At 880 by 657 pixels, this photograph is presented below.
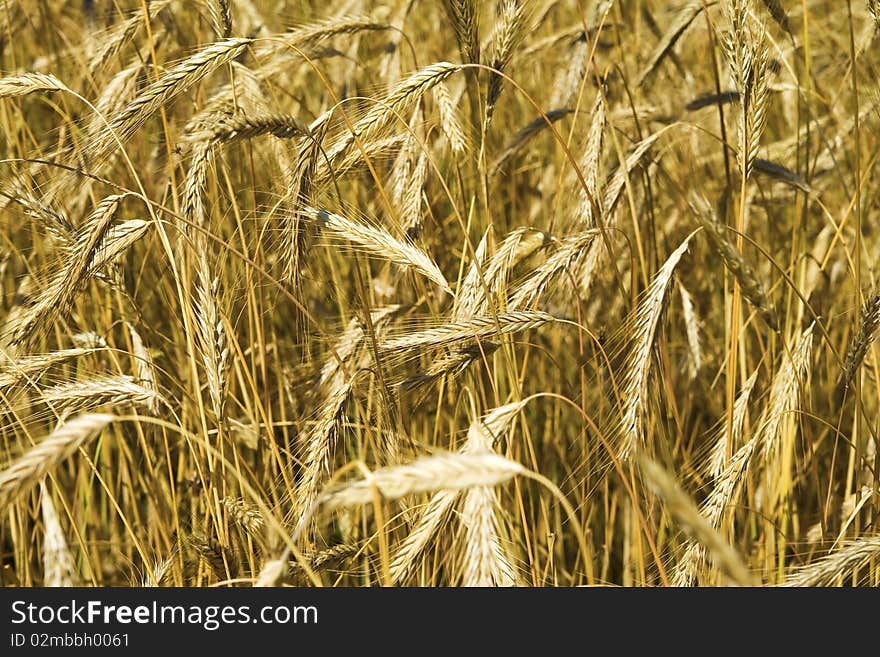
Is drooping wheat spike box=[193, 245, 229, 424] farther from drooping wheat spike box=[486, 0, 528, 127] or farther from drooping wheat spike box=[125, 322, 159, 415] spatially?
drooping wheat spike box=[486, 0, 528, 127]

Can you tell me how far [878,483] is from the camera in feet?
5.99

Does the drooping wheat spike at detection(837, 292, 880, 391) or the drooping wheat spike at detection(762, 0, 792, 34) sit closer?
the drooping wheat spike at detection(837, 292, 880, 391)

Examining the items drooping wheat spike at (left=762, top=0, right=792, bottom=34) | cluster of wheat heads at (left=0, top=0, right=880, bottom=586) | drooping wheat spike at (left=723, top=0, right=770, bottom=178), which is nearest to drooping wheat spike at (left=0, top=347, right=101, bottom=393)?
cluster of wheat heads at (left=0, top=0, right=880, bottom=586)

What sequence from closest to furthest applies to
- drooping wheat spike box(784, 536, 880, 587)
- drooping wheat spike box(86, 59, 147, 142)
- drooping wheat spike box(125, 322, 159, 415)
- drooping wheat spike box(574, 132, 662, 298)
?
drooping wheat spike box(784, 536, 880, 587), drooping wheat spike box(125, 322, 159, 415), drooping wheat spike box(574, 132, 662, 298), drooping wheat spike box(86, 59, 147, 142)

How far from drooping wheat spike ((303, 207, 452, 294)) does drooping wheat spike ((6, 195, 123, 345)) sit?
391 millimetres

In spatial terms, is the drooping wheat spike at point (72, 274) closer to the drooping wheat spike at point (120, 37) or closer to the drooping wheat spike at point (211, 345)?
the drooping wheat spike at point (211, 345)

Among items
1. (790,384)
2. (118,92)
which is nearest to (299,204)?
(118,92)

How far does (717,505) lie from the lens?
1.55 meters

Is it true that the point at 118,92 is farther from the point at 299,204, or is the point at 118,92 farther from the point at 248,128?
the point at 299,204

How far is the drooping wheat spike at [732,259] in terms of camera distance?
1.25 metres

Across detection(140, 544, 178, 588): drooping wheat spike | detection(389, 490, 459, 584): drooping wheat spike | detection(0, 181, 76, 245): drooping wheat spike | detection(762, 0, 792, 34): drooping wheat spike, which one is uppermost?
detection(762, 0, 792, 34): drooping wheat spike

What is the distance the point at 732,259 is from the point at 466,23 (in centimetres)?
84

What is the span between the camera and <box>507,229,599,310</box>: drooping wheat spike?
Result: 175 centimetres

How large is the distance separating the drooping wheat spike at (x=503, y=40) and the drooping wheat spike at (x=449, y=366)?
0.57 m
